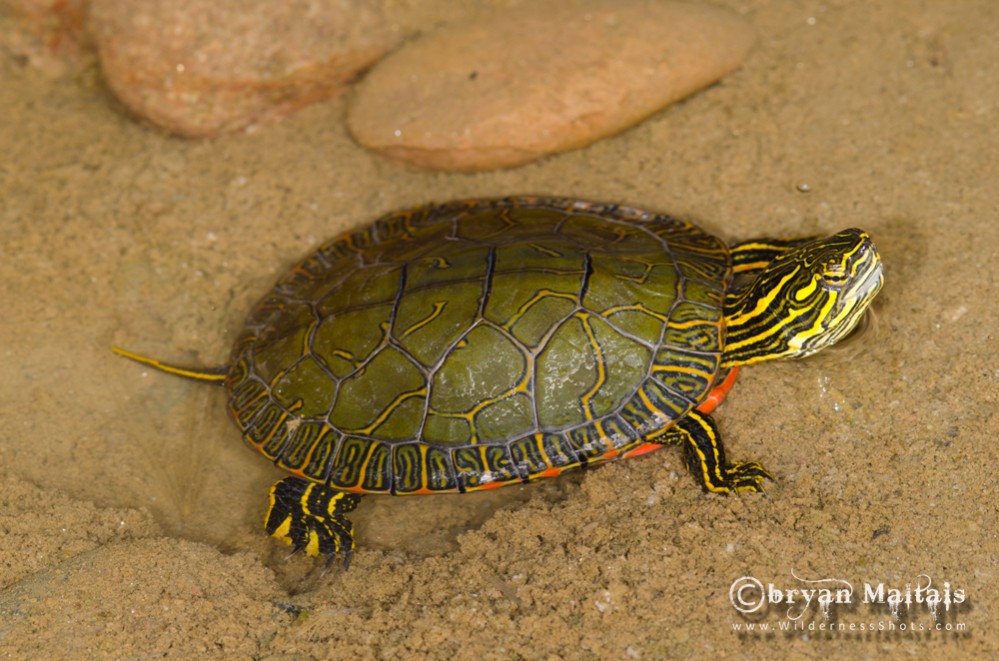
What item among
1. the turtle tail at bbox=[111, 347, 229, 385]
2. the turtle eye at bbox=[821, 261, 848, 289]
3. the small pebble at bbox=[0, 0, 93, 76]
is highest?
the turtle eye at bbox=[821, 261, 848, 289]

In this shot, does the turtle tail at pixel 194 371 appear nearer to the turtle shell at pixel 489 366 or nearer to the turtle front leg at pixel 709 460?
the turtle shell at pixel 489 366

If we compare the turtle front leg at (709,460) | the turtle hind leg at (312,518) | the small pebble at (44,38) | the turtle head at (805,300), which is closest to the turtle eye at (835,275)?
the turtle head at (805,300)

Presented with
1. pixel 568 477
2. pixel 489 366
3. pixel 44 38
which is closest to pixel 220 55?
pixel 44 38

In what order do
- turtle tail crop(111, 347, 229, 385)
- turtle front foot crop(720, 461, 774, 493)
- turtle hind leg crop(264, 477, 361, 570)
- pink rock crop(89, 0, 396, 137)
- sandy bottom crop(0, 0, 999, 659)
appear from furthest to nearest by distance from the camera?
pink rock crop(89, 0, 396, 137) < turtle tail crop(111, 347, 229, 385) < turtle hind leg crop(264, 477, 361, 570) < turtle front foot crop(720, 461, 774, 493) < sandy bottom crop(0, 0, 999, 659)

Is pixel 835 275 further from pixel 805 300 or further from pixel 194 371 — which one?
pixel 194 371

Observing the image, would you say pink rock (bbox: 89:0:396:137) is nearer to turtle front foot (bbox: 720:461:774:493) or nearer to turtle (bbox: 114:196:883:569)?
turtle (bbox: 114:196:883:569)

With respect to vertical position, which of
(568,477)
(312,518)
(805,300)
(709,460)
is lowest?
(312,518)

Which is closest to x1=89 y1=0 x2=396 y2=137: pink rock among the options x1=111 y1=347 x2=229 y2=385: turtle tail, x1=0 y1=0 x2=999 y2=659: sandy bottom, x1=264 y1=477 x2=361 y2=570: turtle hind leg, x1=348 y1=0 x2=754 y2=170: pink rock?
x1=0 y1=0 x2=999 y2=659: sandy bottom

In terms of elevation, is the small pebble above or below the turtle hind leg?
above
